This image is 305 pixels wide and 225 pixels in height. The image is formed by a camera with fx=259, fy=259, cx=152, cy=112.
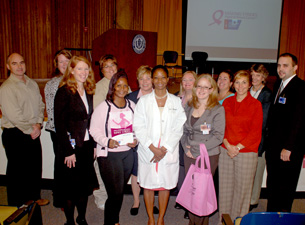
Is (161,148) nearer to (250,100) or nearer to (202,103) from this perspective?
(202,103)

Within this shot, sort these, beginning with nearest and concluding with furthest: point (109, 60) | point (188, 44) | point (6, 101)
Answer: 1. point (6, 101)
2. point (109, 60)
3. point (188, 44)

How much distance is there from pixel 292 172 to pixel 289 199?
0.32m

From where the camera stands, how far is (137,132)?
8.27ft

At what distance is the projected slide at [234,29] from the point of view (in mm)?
8367

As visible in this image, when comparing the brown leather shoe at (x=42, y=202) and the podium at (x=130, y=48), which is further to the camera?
the podium at (x=130, y=48)

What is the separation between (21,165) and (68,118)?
1.04 meters

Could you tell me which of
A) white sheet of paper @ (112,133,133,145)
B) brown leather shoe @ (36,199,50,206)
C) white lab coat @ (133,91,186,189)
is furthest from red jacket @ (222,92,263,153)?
brown leather shoe @ (36,199,50,206)

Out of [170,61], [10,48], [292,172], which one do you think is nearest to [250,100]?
[292,172]

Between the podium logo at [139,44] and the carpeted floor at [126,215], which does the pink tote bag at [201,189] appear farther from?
the podium logo at [139,44]

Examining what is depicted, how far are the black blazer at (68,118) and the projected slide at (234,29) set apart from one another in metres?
7.05

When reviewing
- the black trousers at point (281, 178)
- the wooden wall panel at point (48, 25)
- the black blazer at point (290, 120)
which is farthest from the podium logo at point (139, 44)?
the wooden wall panel at point (48, 25)

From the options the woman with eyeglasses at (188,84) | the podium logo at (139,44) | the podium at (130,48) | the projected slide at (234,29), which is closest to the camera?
the woman with eyeglasses at (188,84)

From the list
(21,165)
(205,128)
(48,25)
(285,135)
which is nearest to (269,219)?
(205,128)

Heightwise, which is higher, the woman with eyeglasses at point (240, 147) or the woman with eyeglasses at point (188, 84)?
the woman with eyeglasses at point (188, 84)
